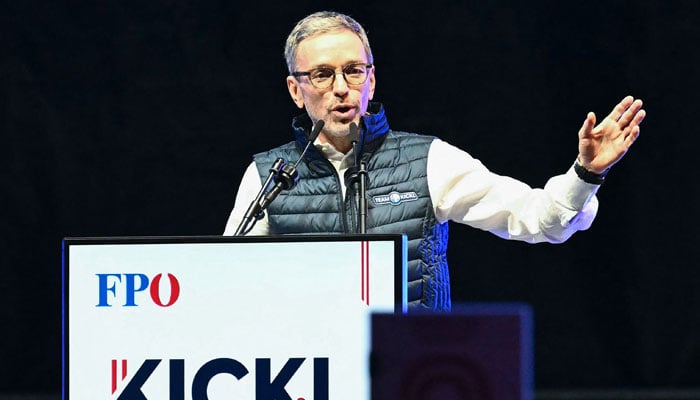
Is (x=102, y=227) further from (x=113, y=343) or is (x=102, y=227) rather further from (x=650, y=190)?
(x=113, y=343)

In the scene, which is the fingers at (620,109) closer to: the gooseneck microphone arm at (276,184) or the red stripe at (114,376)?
the gooseneck microphone arm at (276,184)

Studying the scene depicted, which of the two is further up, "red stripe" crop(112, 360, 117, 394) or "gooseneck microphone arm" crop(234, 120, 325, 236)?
"gooseneck microphone arm" crop(234, 120, 325, 236)

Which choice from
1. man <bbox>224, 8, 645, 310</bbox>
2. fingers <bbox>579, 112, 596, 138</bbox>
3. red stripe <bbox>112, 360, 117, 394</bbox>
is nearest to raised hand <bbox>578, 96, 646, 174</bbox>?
fingers <bbox>579, 112, 596, 138</bbox>

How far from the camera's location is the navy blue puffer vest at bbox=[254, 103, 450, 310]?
8.12 ft

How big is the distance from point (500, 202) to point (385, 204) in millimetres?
241

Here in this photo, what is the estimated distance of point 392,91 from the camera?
3830mm

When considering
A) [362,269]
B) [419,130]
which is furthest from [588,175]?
[419,130]

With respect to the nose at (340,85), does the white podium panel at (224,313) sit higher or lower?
lower

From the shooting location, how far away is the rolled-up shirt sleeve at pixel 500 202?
2.26 m

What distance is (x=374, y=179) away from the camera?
253 centimetres

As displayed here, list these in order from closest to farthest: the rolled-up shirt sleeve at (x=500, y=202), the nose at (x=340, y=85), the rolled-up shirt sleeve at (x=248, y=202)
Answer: the rolled-up shirt sleeve at (x=500, y=202) → the nose at (x=340, y=85) → the rolled-up shirt sleeve at (x=248, y=202)

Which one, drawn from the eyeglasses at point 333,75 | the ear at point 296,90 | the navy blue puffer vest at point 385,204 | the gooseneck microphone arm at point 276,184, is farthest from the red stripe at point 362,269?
the ear at point 296,90

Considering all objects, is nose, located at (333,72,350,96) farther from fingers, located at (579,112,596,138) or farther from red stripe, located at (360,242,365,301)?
red stripe, located at (360,242,365,301)

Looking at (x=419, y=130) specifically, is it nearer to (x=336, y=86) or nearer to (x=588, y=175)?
(x=336, y=86)
